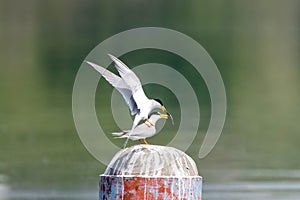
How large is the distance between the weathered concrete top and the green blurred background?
13.5ft

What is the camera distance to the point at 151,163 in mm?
5621

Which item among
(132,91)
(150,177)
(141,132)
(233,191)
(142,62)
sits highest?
(142,62)

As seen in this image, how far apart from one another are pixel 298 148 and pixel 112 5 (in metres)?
17.3

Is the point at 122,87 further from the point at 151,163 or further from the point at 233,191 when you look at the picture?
the point at 233,191

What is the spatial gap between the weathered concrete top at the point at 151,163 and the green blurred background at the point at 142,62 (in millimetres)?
4124

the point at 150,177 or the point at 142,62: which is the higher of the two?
the point at 142,62

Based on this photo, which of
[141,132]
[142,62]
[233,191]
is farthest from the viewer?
[142,62]

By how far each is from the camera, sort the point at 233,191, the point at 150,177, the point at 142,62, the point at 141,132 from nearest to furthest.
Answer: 1. the point at 150,177
2. the point at 141,132
3. the point at 233,191
4. the point at 142,62

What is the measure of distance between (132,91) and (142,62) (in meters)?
12.1

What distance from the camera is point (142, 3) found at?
30203 millimetres

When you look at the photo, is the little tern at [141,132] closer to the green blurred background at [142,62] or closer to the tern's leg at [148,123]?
the tern's leg at [148,123]

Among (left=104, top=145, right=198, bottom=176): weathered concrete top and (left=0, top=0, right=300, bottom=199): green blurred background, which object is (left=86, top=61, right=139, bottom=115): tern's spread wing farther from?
(left=0, top=0, right=300, bottom=199): green blurred background

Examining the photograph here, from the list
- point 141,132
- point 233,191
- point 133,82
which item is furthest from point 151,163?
point 233,191

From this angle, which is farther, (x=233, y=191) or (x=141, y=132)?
(x=233, y=191)
